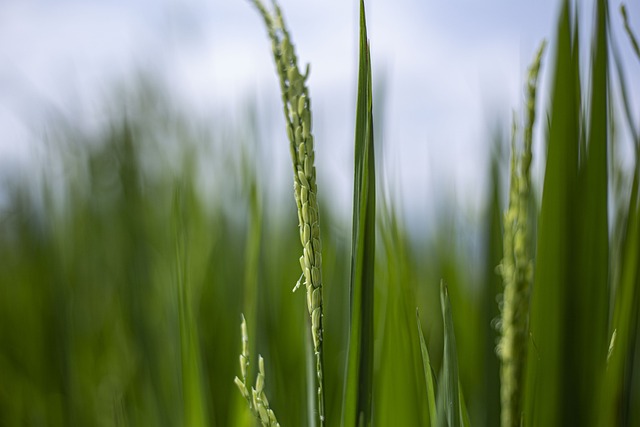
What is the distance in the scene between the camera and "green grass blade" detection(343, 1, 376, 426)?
29 cm

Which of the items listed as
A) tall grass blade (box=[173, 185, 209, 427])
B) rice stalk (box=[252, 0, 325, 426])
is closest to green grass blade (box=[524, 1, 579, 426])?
rice stalk (box=[252, 0, 325, 426])

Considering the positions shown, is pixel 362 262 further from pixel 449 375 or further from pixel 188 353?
pixel 188 353

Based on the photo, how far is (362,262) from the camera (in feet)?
0.98

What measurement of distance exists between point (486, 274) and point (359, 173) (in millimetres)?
265

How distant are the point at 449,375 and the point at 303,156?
138 millimetres

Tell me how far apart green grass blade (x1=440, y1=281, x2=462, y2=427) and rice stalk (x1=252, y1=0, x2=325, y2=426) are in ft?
0.25

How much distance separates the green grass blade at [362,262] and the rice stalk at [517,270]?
2.5 inches

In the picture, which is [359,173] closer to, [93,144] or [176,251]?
[176,251]

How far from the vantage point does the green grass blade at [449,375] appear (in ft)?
1.03

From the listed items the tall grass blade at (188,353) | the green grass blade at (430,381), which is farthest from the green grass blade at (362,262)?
the tall grass blade at (188,353)

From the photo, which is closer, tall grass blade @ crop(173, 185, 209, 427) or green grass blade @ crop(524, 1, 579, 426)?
green grass blade @ crop(524, 1, 579, 426)

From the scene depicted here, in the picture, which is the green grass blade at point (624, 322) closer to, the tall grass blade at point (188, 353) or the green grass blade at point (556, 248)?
the green grass blade at point (556, 248)

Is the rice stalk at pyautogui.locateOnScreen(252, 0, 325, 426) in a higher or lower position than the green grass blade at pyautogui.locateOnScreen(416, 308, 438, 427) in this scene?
higher

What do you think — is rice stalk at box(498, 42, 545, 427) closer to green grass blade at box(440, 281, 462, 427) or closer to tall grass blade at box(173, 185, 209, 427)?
green grass blade at box(440, 281, 462, 427)
